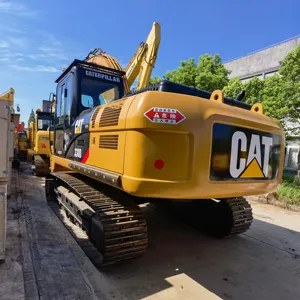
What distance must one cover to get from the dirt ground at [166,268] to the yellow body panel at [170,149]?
1.14 metres

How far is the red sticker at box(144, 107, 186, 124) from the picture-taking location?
7.70ft

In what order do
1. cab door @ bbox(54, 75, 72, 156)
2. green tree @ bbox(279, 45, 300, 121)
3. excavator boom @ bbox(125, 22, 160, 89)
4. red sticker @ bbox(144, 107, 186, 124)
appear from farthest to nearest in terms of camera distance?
green tree @ bbox(279, 45, 300, 121) < excavator boom @ bbox(125, 22, 160, 89) < cab door @ bbox(54, 75, 72, 156) < red sticker @ bbox(144, 107, 186, 124)

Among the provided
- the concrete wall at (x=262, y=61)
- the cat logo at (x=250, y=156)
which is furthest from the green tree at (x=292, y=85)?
the concrete wall at (x=262, y=61)

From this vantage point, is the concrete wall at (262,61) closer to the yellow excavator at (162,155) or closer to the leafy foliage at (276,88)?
the leafy foliage at (276,88)

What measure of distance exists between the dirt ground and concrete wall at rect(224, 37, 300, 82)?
44.2 feet

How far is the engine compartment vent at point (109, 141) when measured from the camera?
9.07 ft

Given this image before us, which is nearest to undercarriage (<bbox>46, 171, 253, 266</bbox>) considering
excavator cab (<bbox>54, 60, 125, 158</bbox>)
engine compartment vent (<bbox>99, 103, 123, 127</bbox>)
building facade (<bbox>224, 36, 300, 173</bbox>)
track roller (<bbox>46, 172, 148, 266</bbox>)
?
track roller (<bbox>46, 172, 148, 266</bbox>)

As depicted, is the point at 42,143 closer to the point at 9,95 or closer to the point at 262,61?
the point at 9,95

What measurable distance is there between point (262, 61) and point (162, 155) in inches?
663

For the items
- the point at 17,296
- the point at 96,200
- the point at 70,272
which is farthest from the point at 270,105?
the point at 17,296

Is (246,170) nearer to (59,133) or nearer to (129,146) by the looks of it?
(129,146)

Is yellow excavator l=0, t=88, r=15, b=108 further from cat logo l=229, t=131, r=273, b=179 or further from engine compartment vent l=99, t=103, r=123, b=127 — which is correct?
cat logo l=229, t=131, r=273, b=179

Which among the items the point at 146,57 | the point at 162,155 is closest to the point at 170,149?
the point at 162,155

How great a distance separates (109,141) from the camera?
2918 millimetres
